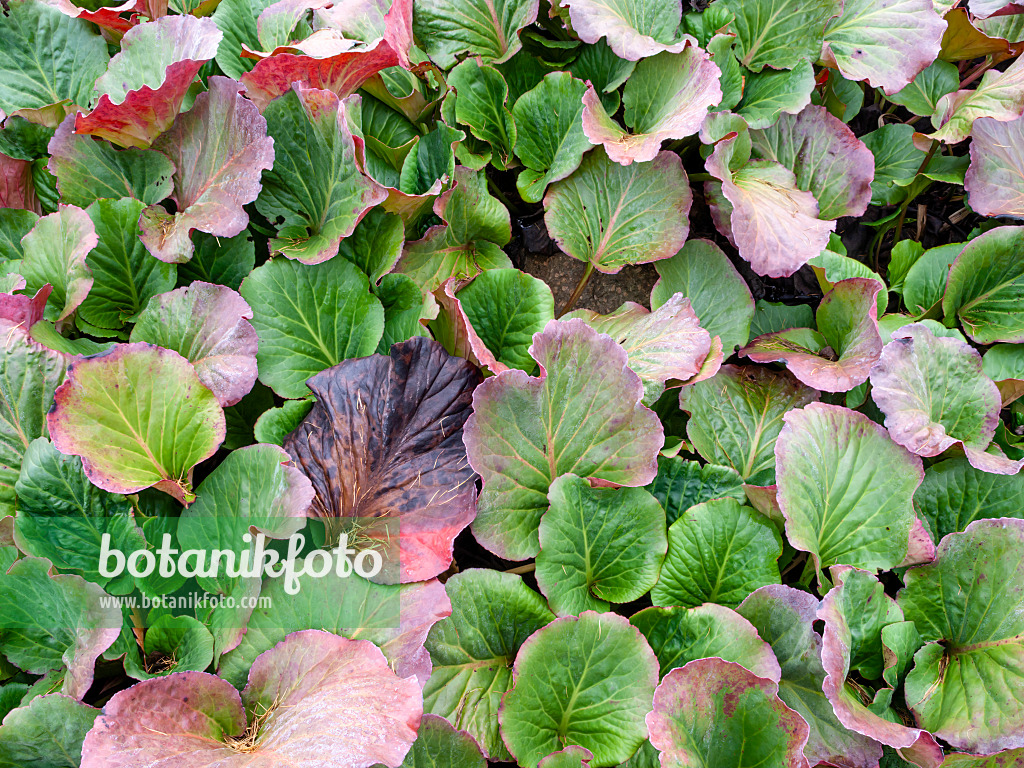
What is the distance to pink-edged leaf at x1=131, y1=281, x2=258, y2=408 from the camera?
3.99 feet

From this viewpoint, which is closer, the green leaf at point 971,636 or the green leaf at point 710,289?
the green leaf at point 971,636

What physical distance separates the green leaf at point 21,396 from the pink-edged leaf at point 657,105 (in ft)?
3.36

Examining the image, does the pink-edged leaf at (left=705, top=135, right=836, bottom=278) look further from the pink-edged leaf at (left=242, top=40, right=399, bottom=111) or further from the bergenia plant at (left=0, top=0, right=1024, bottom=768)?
the pink-edged leaf at (left=242, top=40, right=399, bottom=111)

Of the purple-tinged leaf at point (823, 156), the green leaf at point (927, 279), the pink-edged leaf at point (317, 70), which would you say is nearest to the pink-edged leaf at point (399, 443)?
the pink-edged leaf at point (317, 70)

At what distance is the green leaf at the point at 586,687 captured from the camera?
3.51ft

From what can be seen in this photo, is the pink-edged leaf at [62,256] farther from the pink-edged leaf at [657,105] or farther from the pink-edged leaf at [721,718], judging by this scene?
the pink-edged leaf at [721,718]

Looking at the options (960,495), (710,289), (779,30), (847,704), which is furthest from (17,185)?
(960,495)

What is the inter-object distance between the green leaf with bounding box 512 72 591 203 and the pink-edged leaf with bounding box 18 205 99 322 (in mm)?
827

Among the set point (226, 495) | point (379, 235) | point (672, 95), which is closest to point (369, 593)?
point (226, 495)

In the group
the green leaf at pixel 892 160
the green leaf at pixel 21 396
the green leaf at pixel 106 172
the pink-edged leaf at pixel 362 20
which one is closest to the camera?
the green leaf at pixel 21 396

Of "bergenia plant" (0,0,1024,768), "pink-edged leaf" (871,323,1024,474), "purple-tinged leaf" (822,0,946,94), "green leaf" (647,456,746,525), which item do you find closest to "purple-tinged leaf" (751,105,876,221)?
"bergenia plant" (0,0,1024,768)

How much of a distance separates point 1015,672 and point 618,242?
0.99 metres

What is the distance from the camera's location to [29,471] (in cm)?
111

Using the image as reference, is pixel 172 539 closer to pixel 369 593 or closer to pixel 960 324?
pixel 369 593
